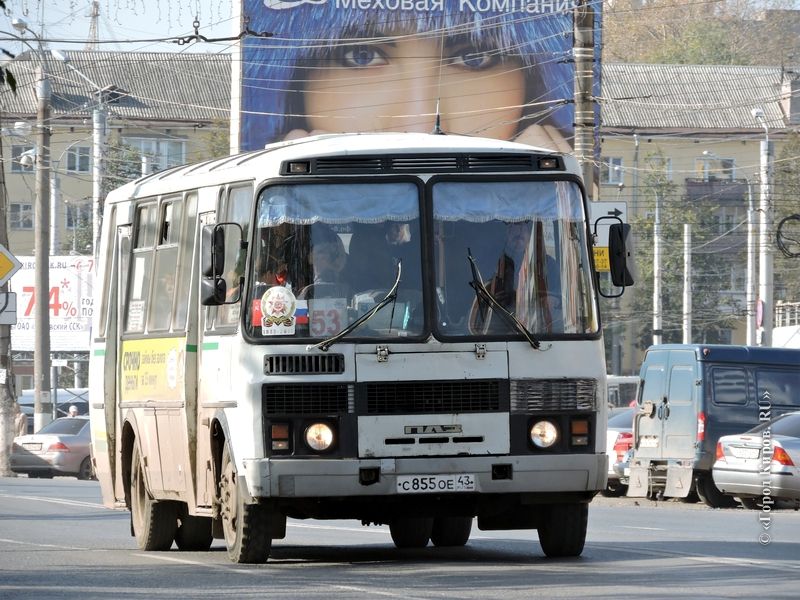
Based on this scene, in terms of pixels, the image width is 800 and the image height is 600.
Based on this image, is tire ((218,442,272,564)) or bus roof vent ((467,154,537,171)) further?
bus roof vent ((467,154,537,171))

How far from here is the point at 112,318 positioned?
16453 mm

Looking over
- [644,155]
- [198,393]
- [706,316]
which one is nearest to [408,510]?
[198,393]

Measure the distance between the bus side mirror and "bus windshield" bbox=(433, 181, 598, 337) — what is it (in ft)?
0.67

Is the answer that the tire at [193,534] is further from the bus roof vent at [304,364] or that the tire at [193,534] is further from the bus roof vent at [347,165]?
the bus roof vent at [347,165]

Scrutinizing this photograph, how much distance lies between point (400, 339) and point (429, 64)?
37964mm

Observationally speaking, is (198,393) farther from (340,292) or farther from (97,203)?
(97,203)

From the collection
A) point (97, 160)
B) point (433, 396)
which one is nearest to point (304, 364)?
point (433, 396)

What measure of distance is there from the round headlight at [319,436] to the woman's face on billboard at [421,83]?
37.0 metres

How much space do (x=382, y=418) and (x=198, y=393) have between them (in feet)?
6.19

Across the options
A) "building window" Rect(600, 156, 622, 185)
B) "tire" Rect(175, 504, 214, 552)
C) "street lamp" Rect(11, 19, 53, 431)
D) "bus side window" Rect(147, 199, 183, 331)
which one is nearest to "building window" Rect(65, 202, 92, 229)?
"building window" Rect(600, 156, 622, 185)

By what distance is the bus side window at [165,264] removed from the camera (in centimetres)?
1493

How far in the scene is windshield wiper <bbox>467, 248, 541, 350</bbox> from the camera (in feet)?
42.4

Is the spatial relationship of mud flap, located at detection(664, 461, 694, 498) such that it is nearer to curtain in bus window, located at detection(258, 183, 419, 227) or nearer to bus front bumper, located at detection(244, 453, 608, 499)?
bus front bumper, located at detection(244, 453, 608, 499)

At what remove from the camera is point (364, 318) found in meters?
12.8
